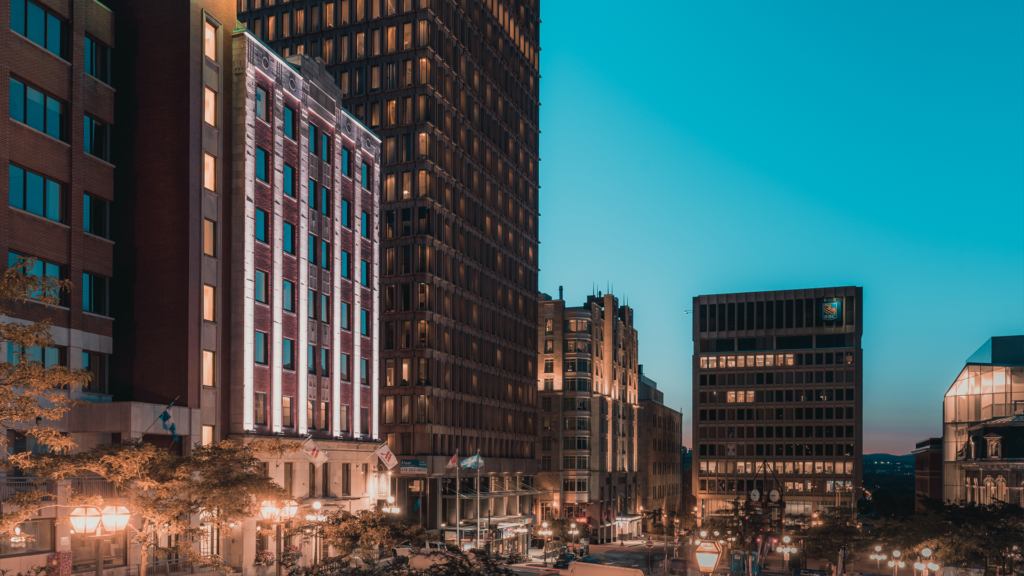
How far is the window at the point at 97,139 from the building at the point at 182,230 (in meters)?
0.12

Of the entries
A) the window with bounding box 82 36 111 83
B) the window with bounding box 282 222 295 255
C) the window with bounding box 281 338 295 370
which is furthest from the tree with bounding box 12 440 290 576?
the window with bounding box 282 222 295 255

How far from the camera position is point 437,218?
9962cm

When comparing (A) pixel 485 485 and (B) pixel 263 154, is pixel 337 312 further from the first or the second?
(A) pixel 485 485

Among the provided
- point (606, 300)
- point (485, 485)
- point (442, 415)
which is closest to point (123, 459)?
point (442, 415)

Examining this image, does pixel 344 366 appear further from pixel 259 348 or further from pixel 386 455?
pixel 259 348

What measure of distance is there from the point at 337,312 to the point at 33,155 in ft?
95.4

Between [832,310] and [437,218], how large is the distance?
12440 cm

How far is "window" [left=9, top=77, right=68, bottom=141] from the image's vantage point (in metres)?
45.2

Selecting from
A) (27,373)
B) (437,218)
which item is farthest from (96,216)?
(437,218)

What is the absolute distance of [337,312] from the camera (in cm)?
7175

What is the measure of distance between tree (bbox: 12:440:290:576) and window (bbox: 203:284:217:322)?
49.9ft

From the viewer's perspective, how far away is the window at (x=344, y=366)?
73850 mm

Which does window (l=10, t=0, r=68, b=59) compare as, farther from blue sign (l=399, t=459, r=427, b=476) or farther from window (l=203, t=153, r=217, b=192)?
blue sign (l=399, t=459, r=427, b=476)

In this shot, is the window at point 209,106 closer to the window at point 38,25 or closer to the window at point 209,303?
the window at point 38,25
